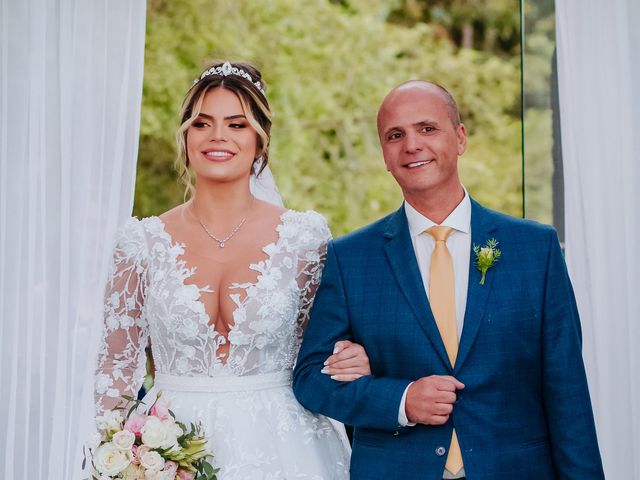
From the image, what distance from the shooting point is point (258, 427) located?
2689mm

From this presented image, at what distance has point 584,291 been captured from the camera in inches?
129

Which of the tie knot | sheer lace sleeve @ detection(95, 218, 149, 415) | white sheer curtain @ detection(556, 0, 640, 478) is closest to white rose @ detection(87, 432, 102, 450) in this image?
sheer lace sleeve @ detection(95, 218, 149, 415)

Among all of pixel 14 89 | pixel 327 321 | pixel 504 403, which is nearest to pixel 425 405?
pixel 504 403

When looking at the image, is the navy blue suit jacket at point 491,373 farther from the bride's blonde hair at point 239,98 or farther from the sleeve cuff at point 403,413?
the bride's blonde hair at point 239,98

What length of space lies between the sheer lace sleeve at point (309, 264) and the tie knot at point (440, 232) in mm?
528

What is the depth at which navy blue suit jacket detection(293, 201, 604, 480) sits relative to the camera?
7.75 feet

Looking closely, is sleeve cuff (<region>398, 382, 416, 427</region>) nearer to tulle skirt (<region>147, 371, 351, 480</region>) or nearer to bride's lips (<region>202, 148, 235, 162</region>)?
tulle skirt (<region>147, 371, 351, 480</region>)

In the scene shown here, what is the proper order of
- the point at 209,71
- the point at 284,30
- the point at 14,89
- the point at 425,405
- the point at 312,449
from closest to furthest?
the point at 425,405 < the point at 312,449 < the point at 209,71 < the point at 14,89 < the point at 284,30

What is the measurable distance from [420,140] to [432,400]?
0.75 meters

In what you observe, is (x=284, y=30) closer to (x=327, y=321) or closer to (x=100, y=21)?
(x=100, y=21)

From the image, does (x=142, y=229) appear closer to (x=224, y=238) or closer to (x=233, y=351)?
(x=224, y=238)

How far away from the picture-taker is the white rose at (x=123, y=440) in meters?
2.35

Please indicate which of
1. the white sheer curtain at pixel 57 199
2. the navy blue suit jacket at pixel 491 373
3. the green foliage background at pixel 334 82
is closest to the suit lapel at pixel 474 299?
the navy blue suit jacket at pixel 491 373

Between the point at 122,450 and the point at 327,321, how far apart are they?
0.68 meters
